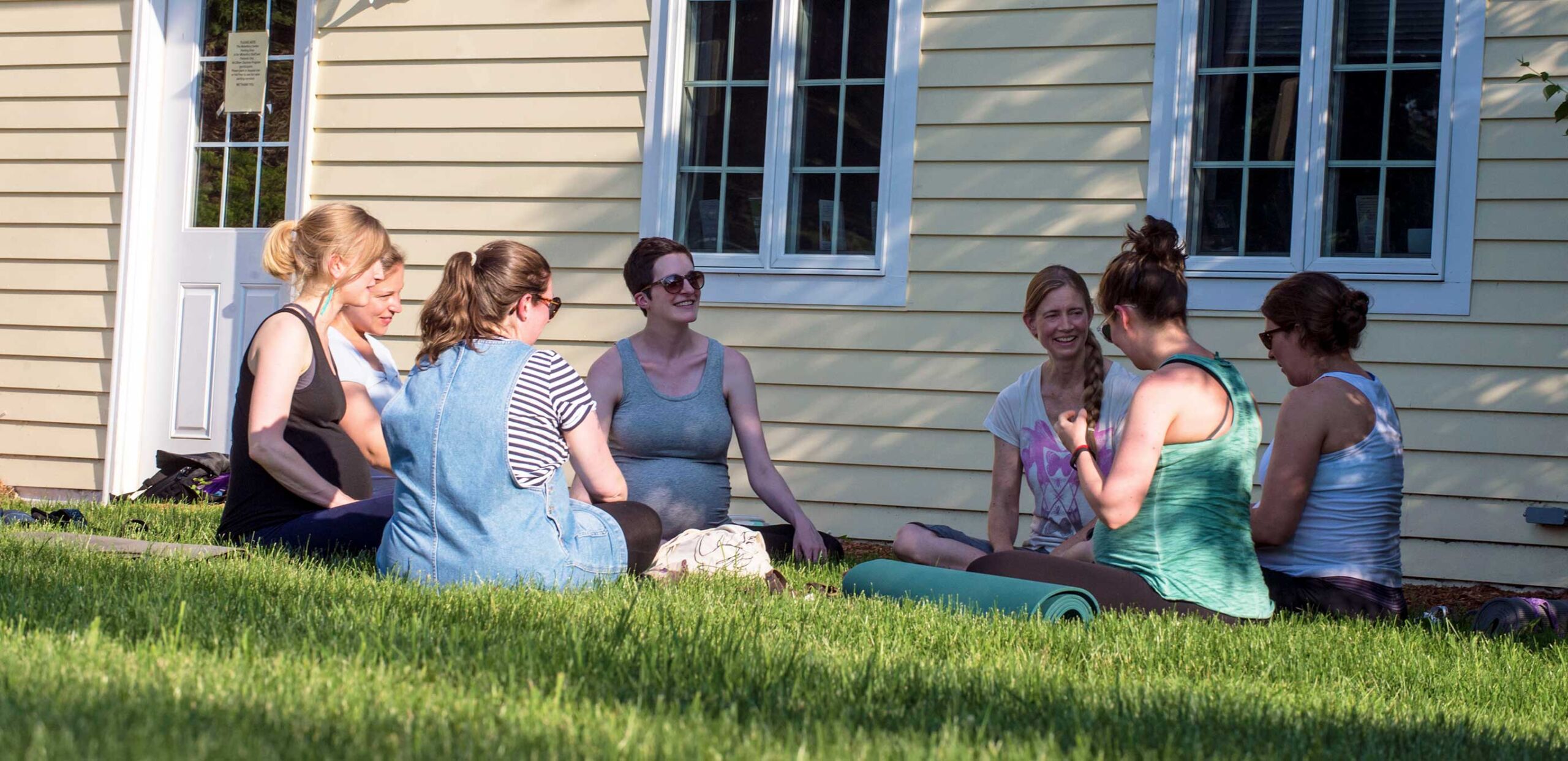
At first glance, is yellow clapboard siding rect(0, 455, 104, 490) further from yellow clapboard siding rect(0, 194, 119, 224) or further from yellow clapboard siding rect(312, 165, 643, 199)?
yellow clapboard siding rect(312, 165, 643, 199)

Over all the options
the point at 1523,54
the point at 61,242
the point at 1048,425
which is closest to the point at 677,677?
the point at 1048,425

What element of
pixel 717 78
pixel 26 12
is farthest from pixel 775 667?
pixel 26 12

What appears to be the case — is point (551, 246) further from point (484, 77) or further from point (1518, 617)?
point (1518, 617)

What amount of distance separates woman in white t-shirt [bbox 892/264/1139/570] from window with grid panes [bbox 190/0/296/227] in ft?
15.9

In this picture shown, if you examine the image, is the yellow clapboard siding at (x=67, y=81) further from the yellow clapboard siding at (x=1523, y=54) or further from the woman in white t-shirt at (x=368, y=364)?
the yellow clapboard siding at (x=1523, y=54)

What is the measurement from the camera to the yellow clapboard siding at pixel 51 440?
806 centimetres

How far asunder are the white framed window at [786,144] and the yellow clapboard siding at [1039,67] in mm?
171

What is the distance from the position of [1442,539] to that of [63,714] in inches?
227

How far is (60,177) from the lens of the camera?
8.17 metres

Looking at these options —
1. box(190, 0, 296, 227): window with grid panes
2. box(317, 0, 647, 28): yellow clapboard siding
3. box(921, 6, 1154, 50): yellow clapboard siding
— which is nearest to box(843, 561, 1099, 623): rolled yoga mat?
box(921, 6, 1154, 50): yellow clapboard siding

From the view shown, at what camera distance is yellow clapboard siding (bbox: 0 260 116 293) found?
8.07m

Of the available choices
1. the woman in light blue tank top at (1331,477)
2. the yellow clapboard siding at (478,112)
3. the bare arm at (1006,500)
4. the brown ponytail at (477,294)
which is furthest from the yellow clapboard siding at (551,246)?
the woman in light blue tank top at (1331,477)

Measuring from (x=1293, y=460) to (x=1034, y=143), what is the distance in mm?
3069

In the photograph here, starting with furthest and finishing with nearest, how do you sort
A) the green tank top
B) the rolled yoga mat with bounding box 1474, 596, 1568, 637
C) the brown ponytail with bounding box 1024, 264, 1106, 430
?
1. the brown ponytail with bounding box 1024, 264, 1106, 430
2. the rolled yoga mat with bounding box 1474, 596, 1568, 637
3. the green tank top
